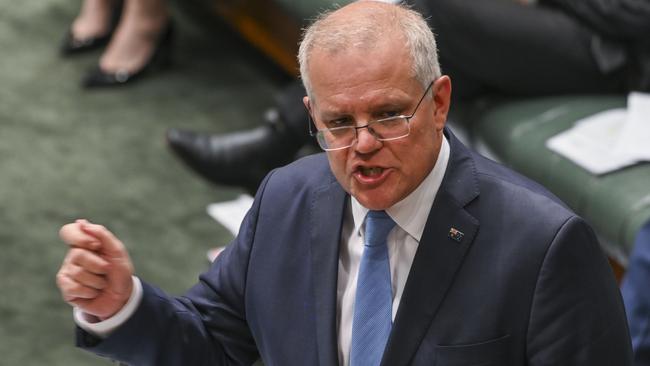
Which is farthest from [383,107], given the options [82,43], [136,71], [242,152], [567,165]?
[82,43]

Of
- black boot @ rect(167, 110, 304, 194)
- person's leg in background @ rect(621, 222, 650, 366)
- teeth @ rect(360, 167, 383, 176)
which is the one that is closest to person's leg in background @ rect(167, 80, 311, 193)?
black boot @ rect(167, 110, 304, 194)

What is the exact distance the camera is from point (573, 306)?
1529 mm

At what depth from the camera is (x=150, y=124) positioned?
12.7ft

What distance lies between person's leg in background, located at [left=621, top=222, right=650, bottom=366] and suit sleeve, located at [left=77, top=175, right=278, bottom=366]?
0.79m

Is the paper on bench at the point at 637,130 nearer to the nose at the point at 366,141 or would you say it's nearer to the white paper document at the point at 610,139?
the white paper document at the point at 610,139

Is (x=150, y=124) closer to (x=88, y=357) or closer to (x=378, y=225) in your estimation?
(x=88, y=357)

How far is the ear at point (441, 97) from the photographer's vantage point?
153cm

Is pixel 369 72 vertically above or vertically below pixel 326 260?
above

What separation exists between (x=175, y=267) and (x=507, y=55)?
1046 millimetres

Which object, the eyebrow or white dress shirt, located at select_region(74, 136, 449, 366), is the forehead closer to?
the eyebrow

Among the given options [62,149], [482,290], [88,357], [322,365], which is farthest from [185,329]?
[62,149]

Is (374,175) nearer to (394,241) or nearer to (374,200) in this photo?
(374,200)

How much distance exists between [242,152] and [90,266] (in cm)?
202

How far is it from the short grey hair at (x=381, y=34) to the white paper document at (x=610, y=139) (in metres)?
1.49
